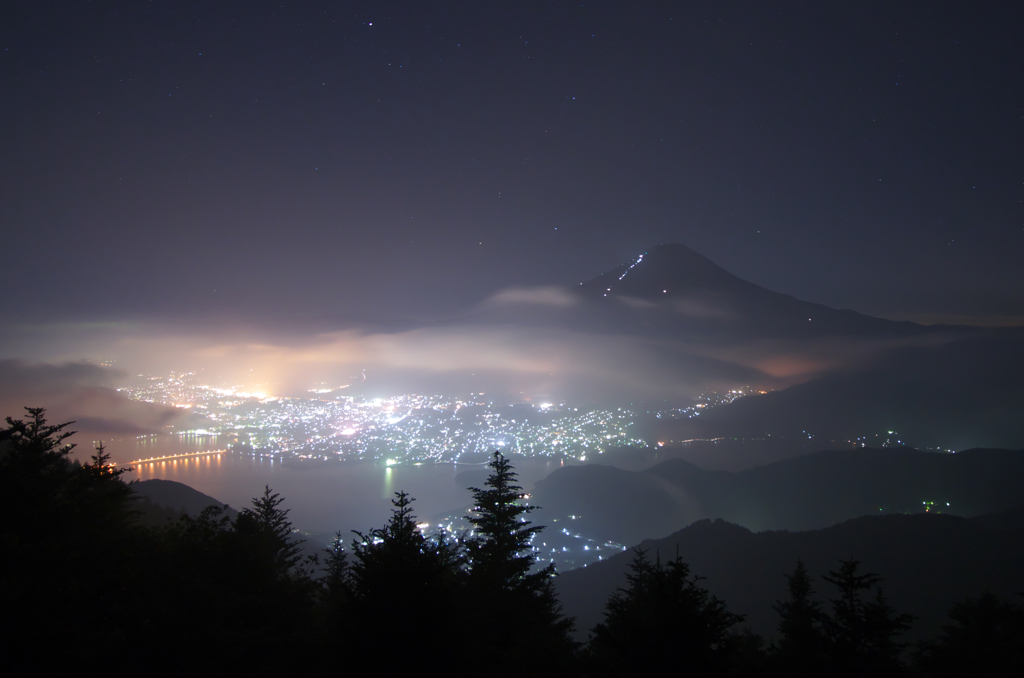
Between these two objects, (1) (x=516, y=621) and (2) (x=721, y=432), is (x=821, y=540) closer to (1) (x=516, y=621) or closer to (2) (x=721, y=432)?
(1) (x=516, y=621)

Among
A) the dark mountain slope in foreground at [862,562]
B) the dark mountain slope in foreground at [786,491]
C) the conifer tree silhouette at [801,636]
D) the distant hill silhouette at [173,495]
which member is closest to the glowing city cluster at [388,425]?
the dark mountain slope in foreground at [786,491]

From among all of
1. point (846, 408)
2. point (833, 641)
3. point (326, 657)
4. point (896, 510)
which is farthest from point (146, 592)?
point (846, 408)

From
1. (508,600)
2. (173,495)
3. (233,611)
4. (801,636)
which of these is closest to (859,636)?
(801,636)

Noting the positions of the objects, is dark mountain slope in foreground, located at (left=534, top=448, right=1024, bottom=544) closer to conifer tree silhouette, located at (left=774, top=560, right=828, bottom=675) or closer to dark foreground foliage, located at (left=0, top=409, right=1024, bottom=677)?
conifer tree silhouette, located at (left=774, top=560, right=828, bottom=675)

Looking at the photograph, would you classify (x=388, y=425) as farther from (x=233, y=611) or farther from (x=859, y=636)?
(x=859, y=636)

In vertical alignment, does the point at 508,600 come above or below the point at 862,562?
above

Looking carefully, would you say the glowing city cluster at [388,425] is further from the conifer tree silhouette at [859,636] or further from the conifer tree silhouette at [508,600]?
the conifer tree silhouette at [859,636]

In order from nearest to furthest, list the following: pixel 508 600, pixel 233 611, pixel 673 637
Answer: pixel 673 637, pixel 233 611, pixel 508 600
